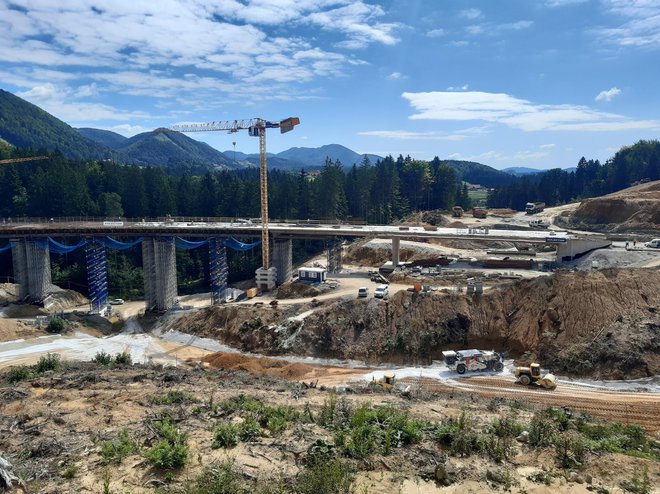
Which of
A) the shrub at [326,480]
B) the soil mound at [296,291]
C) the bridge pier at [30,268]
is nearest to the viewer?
the shrub at [326,480]

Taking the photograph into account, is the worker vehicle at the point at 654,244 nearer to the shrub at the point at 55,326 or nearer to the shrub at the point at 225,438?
the shrub at the point at 225,438

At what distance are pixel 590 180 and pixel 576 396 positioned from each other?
15800 cm

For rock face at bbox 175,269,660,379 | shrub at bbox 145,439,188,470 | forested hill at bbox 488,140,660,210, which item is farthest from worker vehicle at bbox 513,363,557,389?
forested hill at bbox 488,140,660,210

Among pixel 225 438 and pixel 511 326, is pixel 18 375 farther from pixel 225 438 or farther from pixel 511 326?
pixel 511 326

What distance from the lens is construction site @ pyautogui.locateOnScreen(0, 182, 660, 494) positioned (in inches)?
645

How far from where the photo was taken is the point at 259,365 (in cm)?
4534

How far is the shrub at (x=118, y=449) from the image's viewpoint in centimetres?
1622

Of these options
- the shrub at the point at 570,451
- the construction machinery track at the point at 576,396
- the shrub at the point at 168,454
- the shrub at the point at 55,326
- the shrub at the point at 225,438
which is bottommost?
the shrub at the point at 55,326

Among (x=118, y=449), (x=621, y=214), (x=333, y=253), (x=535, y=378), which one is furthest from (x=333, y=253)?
(x=621, y=214)

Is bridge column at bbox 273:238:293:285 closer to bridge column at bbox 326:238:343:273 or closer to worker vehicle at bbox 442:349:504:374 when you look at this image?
bridge column at bbox 326:238:343:273

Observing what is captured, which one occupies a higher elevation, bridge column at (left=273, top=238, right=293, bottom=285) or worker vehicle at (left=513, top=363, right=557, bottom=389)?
bridge column at (left=273, top=238, right=293, bottom=285)

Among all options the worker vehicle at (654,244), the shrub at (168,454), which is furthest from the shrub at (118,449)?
the worker vehicle at (654,244)

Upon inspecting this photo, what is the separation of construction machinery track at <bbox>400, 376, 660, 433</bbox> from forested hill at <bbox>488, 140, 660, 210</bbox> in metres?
134

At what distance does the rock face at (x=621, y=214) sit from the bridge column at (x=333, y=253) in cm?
5461
